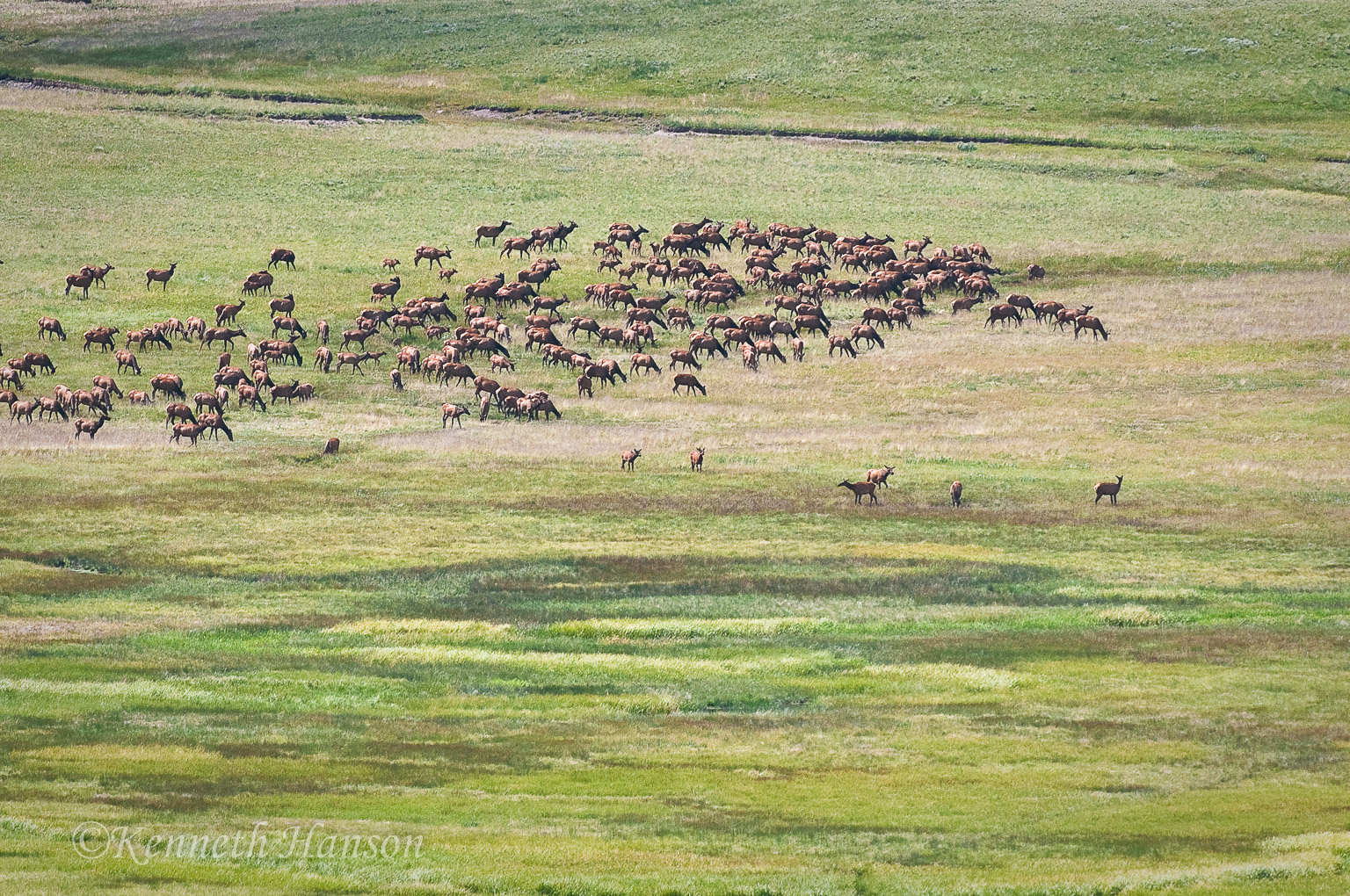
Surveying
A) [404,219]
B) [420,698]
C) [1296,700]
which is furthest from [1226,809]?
[404,219]

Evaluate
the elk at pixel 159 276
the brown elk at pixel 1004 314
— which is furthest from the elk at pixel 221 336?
the brown elk at pixel 1004 314

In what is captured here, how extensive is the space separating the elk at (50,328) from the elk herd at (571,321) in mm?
62

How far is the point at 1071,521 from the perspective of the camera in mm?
35125

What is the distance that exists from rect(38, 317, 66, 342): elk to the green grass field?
2.63 feet

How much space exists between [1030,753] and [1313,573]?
12403 mm

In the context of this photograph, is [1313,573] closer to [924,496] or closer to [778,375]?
[924,496]

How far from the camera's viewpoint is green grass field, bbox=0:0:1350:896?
18.2 meters

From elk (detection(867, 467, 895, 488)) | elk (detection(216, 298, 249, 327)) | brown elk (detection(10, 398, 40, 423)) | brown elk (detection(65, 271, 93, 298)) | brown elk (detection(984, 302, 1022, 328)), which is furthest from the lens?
brown elk (detection(65, 271, 93, 298))

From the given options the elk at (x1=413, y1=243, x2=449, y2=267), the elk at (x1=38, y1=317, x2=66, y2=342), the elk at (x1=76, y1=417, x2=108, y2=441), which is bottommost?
the elk at (x1=76, y1=417, x2=108, y2=441)

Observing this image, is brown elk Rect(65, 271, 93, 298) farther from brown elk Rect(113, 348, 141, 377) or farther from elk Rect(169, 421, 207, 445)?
elk Rect(169, 421, 207, 445)

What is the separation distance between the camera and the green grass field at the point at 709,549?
59.8ft

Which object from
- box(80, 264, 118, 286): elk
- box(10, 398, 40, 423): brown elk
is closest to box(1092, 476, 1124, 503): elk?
box(10, 398, 40, 423): brown elk

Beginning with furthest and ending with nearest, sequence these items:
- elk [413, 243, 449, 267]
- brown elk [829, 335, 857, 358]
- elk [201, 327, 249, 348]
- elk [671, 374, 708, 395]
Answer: elk [413, 243, 449, 267] < brown elk [829, 335, 857, 358] < elk [201, 327, 249, 348] < elk [671, 374, 708, 395]

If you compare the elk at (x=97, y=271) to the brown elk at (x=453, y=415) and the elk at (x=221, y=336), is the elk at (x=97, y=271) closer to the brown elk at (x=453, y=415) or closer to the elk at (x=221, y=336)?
the elk at (x=221, y=336)
